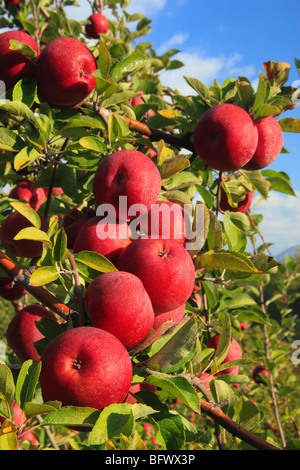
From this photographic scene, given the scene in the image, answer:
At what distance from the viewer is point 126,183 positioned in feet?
3.40

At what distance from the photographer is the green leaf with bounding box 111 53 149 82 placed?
148cm

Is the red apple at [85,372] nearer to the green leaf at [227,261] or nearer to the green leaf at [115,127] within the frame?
the green leaf at [227,261]

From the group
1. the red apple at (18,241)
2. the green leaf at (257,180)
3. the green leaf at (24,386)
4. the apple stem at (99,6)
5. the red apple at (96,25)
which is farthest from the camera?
the apple stem at (99,6)

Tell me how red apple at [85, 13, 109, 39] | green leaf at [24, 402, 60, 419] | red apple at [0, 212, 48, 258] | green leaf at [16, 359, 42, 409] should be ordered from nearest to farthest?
green leaf at [24, 402, 60, 419], green leaf at [16, 359, 42, 409], red apple at [0, 212, 48, 258], red apple at [85, 13, 109, 39]

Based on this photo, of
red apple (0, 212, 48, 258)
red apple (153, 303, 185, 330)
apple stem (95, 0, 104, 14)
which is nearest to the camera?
red apple (153, 303, 185, 330)

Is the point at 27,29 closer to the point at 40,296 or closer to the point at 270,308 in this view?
the point at 40,296

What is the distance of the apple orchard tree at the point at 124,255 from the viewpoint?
779 millimetres

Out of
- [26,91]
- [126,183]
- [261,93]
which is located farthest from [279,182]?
[26,91]

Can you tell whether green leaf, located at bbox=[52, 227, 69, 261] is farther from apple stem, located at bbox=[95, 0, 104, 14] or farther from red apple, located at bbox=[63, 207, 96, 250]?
apple stem, located at bbox=[95, 0, 104, 14]

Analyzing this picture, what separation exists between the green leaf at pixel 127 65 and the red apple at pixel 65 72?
0.39 feet

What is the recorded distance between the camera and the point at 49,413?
75cm

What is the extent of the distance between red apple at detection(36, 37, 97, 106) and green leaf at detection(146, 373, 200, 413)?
976mm

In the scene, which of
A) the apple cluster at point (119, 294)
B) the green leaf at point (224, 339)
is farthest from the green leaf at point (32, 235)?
the green leaf at point (224, 339)

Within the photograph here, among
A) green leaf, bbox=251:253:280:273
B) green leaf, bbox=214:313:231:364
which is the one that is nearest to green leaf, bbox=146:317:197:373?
green leaf, bbox=214:313:231:364
